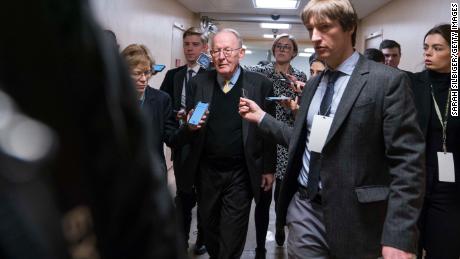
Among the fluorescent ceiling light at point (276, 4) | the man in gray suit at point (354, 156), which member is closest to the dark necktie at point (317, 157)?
the man in gray suit at point (354, 156)

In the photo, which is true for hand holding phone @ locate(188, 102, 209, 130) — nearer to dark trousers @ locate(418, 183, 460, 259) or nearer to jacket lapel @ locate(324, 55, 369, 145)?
jacket lapel @ locate(324, 55, 369, 145)

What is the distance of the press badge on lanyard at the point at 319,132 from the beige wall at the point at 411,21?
3.42 meters

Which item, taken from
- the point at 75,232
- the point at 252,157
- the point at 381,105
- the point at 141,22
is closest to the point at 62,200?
the point at 75,232

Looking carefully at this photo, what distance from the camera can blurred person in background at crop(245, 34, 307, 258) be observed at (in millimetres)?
3156

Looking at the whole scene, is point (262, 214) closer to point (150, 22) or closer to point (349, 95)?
point (349, 95)

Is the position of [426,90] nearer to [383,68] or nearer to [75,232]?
[383,68]

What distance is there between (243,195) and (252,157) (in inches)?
8.9

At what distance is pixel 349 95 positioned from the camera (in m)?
1.55

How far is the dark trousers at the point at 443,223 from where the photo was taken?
216cm

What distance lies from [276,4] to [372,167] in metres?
6.79

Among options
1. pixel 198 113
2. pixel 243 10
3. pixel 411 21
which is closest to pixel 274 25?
pixel 243 10

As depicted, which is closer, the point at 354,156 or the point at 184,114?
the point at 354,156

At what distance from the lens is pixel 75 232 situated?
0.24 m
